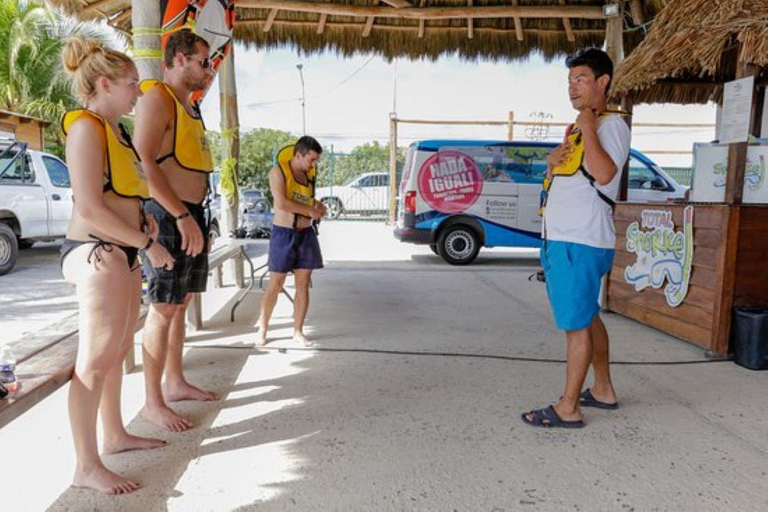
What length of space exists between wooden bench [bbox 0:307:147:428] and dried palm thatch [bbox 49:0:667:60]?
5.55 m

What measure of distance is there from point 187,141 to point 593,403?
2.62m

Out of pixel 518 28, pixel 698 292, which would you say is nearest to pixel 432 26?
pixel 518 28

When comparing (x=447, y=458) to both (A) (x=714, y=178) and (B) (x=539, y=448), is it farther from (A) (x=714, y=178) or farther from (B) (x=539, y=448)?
(A) (x=714, y=178)

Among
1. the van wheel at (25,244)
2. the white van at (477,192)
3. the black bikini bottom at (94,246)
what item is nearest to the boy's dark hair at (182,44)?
the black bikini bottom at (94,246)

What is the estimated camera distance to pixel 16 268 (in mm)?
9055

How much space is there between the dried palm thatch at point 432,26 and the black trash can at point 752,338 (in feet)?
15.2

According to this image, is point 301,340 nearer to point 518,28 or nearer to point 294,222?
point 294,222

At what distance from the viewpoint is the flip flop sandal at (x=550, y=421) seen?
10.1 feet

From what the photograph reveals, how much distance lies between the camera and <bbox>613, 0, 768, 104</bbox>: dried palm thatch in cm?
400

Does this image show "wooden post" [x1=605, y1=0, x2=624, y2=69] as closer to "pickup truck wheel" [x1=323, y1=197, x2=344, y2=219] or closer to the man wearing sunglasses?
the man wearing sunglasses

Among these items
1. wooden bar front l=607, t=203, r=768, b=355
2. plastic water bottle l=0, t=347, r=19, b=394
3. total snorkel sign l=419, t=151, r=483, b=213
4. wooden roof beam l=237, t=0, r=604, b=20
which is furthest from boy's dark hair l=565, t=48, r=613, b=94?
total snorkel sign l=419, t=151, r=483, b=213

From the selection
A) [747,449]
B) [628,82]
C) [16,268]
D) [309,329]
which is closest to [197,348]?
[309,329]

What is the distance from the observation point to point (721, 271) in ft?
13.9

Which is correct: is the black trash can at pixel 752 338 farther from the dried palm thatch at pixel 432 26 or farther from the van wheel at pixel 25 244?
the van wheel at pixel 25 244
